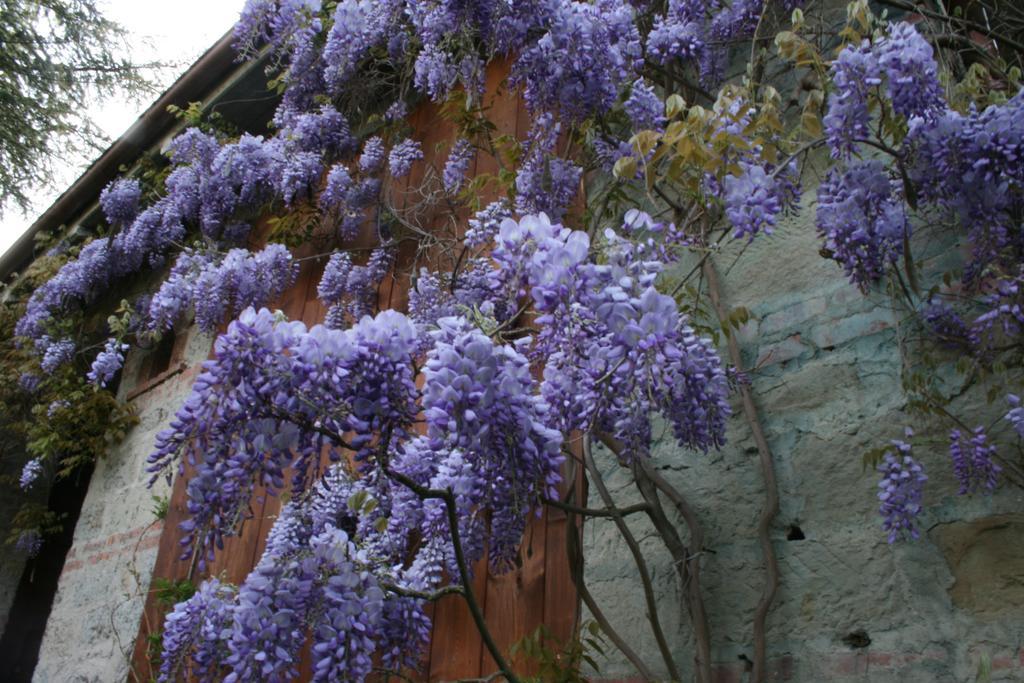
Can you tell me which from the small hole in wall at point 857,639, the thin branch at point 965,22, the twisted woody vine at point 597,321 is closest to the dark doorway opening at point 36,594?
the twisted woody vine at point 597,321

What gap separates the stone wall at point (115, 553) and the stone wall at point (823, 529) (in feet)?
8.73

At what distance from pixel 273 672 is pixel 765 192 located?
4.61 feet

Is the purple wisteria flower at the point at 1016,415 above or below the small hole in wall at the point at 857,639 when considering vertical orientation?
above

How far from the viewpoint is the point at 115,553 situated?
4.23 meters

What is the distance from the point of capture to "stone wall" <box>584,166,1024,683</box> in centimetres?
172

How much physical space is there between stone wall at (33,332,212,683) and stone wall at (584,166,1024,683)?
2.66 meters

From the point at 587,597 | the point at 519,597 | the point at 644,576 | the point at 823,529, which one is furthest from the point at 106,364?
the point at 823,529

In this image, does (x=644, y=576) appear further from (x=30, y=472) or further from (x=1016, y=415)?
(x=30, y=472)

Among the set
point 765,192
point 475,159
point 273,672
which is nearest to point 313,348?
point 273,672

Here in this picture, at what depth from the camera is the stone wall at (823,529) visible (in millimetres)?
1720

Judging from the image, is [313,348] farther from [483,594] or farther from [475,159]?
[475,159]

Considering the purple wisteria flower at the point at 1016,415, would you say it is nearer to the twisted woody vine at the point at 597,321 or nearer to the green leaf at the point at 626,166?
the twisted woody vine at the point at 597,321

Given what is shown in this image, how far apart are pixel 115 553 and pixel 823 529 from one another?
3.63 m

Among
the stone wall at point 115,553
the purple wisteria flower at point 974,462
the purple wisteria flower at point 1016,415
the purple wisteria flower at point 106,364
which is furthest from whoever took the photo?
the purple wisteria flower at point 106,364
